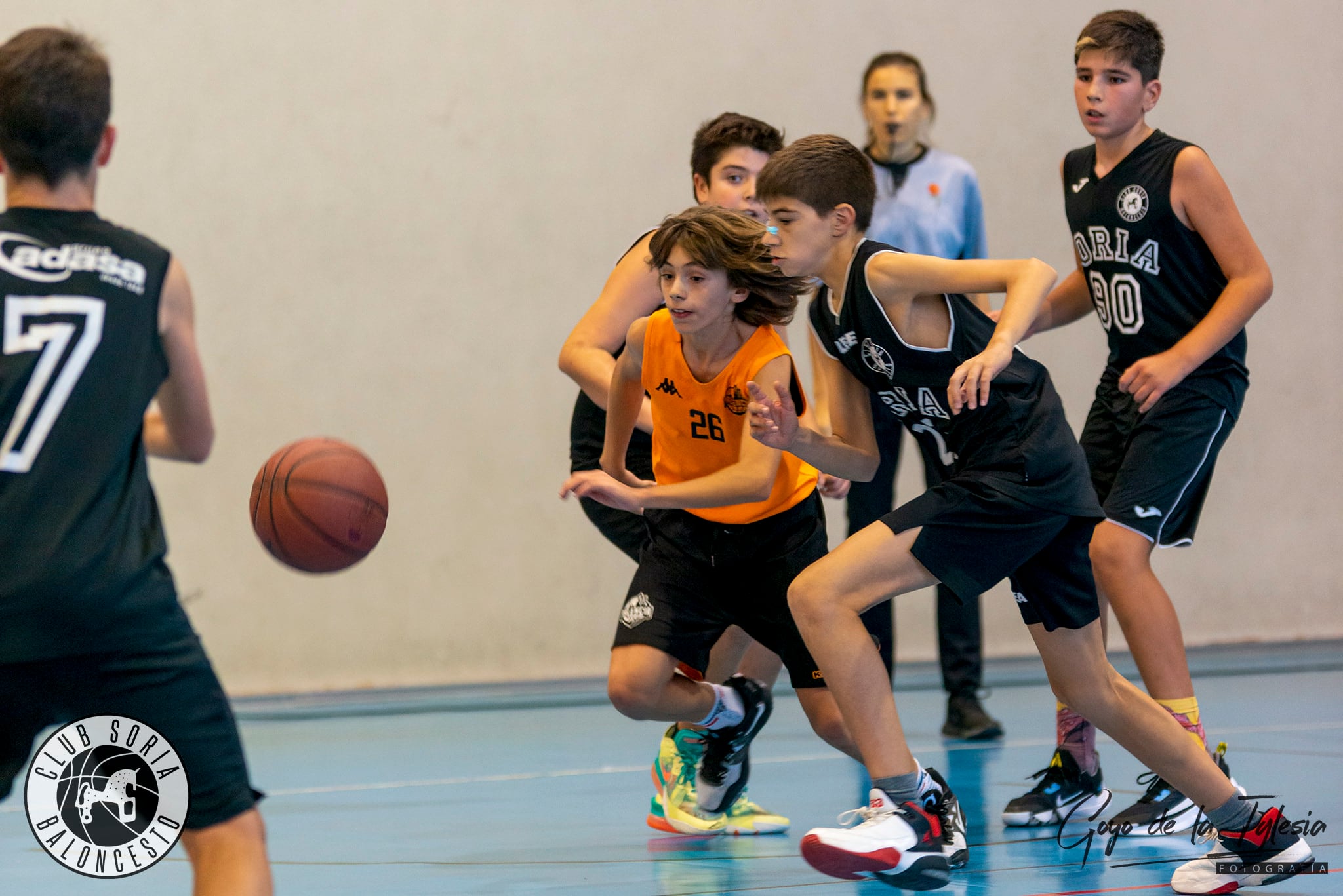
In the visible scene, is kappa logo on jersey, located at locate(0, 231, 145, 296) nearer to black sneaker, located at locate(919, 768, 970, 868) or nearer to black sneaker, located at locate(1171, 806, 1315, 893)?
black sneaker, located at locate(919, 768, 970, 868)

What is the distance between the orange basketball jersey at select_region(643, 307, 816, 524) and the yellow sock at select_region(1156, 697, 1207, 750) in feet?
3.17

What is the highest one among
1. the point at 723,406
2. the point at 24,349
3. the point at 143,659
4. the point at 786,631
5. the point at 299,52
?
the point at 299,52

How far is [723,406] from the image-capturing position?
3.42 meters

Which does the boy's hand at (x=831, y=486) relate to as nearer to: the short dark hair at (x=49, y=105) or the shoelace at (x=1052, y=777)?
the shoelace at (x=1052, y=777)

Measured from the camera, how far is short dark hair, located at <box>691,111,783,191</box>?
12.8 ft

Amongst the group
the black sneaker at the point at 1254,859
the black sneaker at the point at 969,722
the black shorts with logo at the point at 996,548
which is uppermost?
the black shorts with logo at the point at 996,548

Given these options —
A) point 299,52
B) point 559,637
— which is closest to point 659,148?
point 299,52

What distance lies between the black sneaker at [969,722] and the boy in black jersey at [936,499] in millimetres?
1897

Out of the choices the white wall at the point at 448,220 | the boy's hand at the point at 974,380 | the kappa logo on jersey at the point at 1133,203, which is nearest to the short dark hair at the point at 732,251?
the boy's hand at the point at 974,380

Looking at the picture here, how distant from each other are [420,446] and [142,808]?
434 cm

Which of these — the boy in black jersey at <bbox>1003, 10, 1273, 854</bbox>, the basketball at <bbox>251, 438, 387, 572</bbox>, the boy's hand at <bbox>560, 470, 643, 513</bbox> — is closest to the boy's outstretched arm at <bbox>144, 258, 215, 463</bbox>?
the basketball at <bbox>251, 438, 387, 572</bbox>

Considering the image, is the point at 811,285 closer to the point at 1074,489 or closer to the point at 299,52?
the point at 1074,489

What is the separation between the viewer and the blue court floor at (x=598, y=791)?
323 cm

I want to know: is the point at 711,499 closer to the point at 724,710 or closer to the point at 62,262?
the point at 724,710
